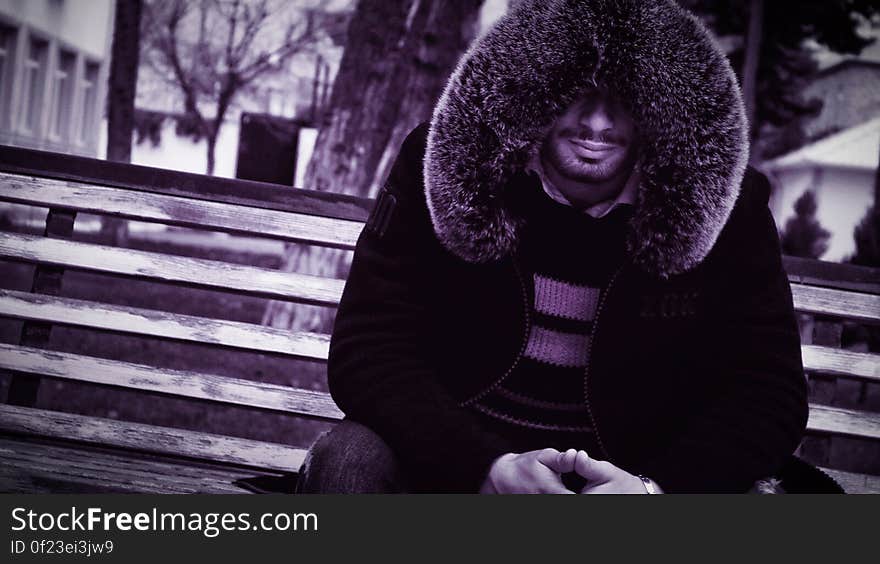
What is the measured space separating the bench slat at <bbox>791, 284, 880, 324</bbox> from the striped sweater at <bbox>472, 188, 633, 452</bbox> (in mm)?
1349

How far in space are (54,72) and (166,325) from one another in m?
21.0

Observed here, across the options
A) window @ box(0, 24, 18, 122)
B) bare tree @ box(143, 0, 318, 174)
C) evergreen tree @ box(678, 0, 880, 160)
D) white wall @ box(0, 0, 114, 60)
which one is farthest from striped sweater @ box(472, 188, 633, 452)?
bare tree @ box(143, 0, 318, 174)

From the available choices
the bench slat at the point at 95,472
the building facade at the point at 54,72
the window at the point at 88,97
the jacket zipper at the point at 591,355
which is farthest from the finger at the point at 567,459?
the window at the point at 88,97

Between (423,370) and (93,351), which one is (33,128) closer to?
(93,351)

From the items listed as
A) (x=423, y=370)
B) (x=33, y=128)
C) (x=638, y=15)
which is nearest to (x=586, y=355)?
(x=423, y=370)

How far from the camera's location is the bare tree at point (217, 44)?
78.4ft

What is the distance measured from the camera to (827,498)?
216cm

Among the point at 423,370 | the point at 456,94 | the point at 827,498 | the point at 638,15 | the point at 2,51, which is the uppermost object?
the point at 2,51

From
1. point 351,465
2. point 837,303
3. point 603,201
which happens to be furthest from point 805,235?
point 351,465

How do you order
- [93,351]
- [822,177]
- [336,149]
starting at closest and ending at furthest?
1. [336,149]
2. [93,351]
3. [822,177]

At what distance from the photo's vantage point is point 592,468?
2.05m

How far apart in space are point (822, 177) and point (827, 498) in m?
38.9

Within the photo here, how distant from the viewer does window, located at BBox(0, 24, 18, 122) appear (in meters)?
19.7

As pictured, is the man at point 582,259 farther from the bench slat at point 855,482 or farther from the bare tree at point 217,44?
the bare tree at point 217,44
